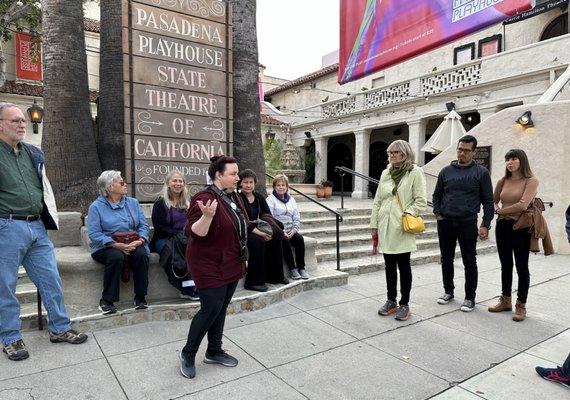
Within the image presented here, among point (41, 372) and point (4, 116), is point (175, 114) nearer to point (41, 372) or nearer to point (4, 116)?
point (4, 116)

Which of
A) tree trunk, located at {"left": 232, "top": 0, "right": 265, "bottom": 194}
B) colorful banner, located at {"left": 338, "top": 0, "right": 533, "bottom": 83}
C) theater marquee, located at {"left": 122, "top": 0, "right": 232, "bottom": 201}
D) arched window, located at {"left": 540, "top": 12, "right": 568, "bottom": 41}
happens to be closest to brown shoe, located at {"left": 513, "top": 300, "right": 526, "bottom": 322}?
theater marquee, located at {"left": 122, "top": 0, "right": 232, "bottom": 201}

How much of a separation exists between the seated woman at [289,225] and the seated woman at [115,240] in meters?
1.74

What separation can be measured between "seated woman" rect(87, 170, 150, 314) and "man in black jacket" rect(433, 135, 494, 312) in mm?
3187

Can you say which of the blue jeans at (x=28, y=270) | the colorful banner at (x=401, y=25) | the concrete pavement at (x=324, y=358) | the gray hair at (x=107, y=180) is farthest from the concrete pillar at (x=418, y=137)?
the blue jeans at (x=28, y=270)

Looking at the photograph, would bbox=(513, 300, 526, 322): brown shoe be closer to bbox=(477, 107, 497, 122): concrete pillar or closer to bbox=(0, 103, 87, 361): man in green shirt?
bbox=(0, 103, 87, 361): man in green shirt

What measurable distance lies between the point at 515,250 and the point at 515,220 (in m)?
0.32

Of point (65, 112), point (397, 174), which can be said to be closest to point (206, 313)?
point (397, 174)

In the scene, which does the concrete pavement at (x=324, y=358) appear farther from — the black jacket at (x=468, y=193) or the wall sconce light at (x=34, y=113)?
the wall sconce light at (x=34, y=113)

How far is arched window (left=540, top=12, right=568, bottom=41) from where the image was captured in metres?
13.4

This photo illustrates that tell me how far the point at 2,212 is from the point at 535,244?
15.5 feet

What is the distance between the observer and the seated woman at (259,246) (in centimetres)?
438

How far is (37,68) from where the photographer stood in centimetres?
1557

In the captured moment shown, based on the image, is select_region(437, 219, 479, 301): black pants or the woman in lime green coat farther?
select_region(437, 219, 479, 301): black pants

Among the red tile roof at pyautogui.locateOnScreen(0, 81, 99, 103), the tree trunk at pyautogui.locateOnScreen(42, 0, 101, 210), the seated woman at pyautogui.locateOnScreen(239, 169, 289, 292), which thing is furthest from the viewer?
the red tile roof at pyautogui.locateOnScreen(0, 81, 99, 103)
